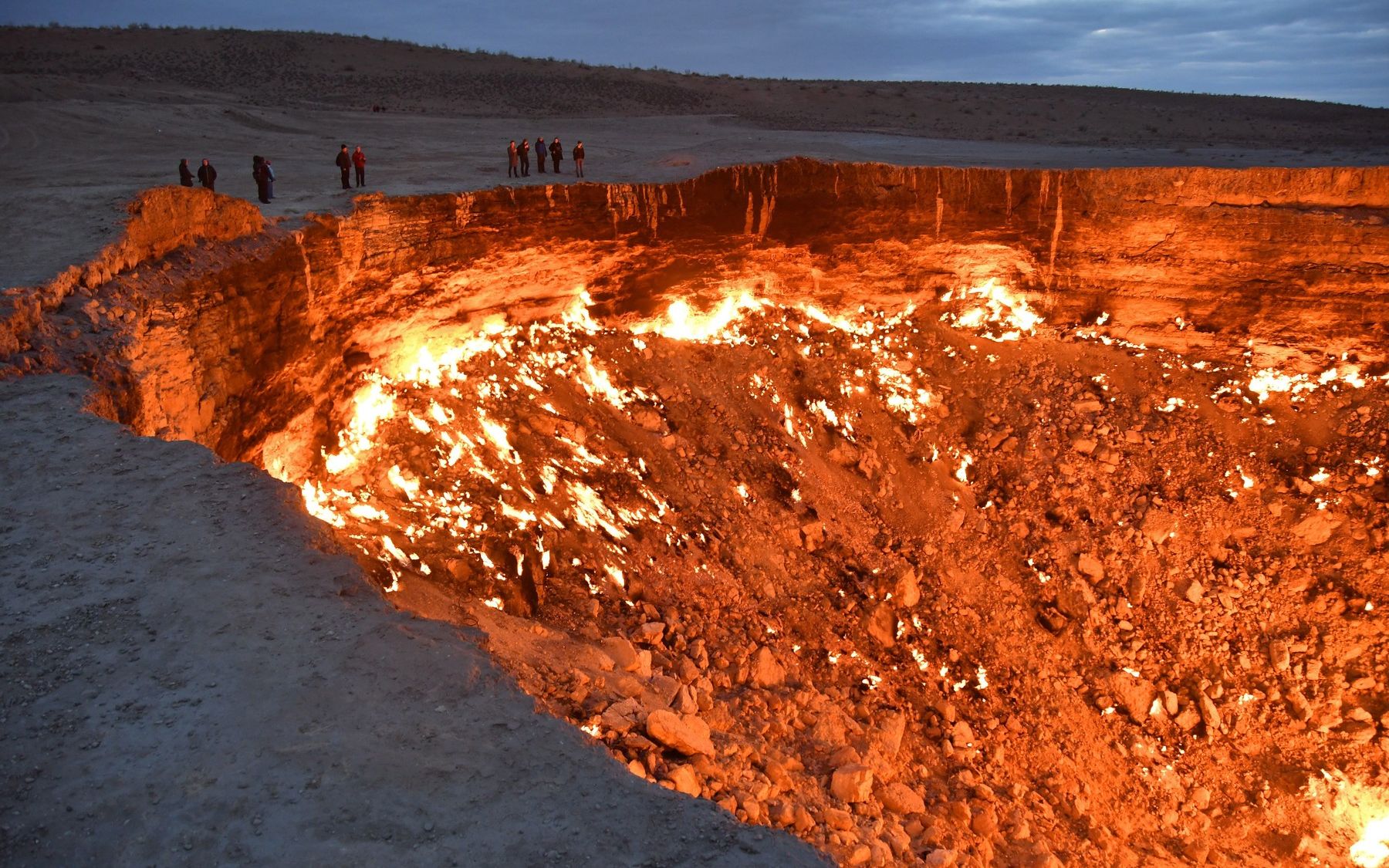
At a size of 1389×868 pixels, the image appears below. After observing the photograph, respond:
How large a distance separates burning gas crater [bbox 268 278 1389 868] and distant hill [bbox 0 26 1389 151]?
19.0 m

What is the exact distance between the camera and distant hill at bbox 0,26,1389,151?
30.5 metres

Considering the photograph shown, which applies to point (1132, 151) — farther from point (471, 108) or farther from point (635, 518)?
point (471, 108)

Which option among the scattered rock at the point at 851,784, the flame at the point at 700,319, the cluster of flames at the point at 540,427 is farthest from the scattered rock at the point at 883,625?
the flame at the point at 700,319

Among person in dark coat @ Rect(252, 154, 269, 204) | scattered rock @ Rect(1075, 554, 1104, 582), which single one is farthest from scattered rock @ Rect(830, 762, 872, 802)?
person in dark coat @ Rect(252, 154, 269, 204)

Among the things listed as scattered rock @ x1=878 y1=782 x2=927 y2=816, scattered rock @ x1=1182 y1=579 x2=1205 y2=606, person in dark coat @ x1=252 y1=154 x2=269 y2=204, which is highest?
person in dark coat @ x1=252 y1=154 x2=269 y2=204

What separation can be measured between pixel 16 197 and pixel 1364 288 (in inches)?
608

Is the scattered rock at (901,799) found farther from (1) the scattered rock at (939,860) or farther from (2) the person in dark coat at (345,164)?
(2) the person in dark coat at (345,164)

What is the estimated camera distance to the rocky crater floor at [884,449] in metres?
8.27

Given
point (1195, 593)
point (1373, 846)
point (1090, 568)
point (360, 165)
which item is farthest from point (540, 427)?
point (1373, 846)

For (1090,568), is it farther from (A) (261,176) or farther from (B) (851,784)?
(A) (261,176)

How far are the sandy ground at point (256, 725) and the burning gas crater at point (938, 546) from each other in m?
2.21

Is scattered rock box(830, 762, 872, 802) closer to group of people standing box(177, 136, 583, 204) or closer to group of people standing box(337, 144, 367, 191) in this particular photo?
group of people standing box(177, 136, 583, 204)

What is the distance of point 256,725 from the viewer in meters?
3.98

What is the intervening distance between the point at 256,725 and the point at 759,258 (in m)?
10.4
